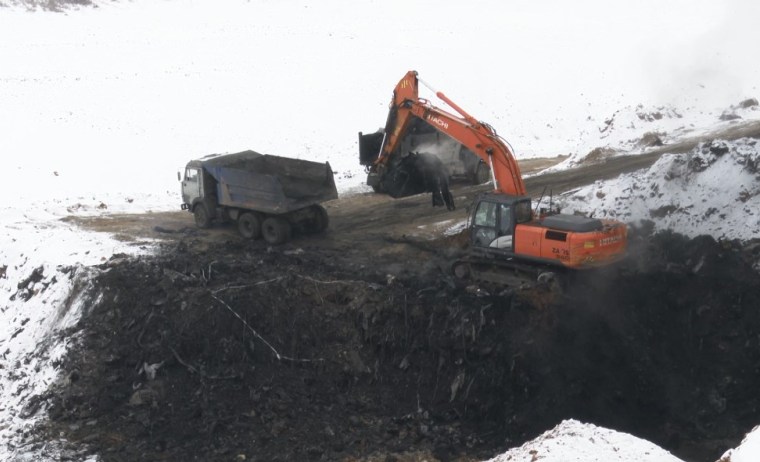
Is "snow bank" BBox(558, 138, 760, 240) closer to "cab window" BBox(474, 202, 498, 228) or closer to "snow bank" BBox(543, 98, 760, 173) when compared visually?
"cab window" BBox(474, 202, 498, 228)

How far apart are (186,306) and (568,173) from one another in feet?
48.0

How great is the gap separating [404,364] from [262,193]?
7208mm

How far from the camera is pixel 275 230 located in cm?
2036

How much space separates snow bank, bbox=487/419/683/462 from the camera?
35.8 feet

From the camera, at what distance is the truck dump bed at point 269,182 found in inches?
796

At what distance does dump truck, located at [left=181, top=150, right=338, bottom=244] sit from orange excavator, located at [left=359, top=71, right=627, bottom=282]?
257cm

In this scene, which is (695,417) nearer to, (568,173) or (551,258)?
(551,258)

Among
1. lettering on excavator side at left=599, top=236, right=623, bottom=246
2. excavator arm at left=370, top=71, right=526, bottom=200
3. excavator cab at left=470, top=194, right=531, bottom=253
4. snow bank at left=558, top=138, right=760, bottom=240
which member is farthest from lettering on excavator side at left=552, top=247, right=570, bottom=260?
snow bank at left=558, top=138, right=760, bottom=240

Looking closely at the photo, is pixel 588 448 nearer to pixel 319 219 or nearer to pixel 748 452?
pixel 748 452

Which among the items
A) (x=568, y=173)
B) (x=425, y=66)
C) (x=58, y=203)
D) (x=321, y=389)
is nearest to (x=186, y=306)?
(x=321, y=389)

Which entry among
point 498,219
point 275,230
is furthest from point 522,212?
point 275,230

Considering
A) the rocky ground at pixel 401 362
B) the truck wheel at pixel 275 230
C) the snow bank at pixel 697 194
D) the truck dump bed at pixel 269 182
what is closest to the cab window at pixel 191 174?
the truck dump bed at pixel 269 182

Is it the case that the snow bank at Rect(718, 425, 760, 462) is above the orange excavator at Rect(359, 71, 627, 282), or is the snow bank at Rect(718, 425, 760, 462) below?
below

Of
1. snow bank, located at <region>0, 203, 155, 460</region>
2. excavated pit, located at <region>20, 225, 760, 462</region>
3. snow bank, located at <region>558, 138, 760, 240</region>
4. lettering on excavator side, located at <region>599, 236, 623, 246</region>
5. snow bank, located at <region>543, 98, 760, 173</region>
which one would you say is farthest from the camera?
snow bank, located at <region>543, 98, 760, 173</region>
